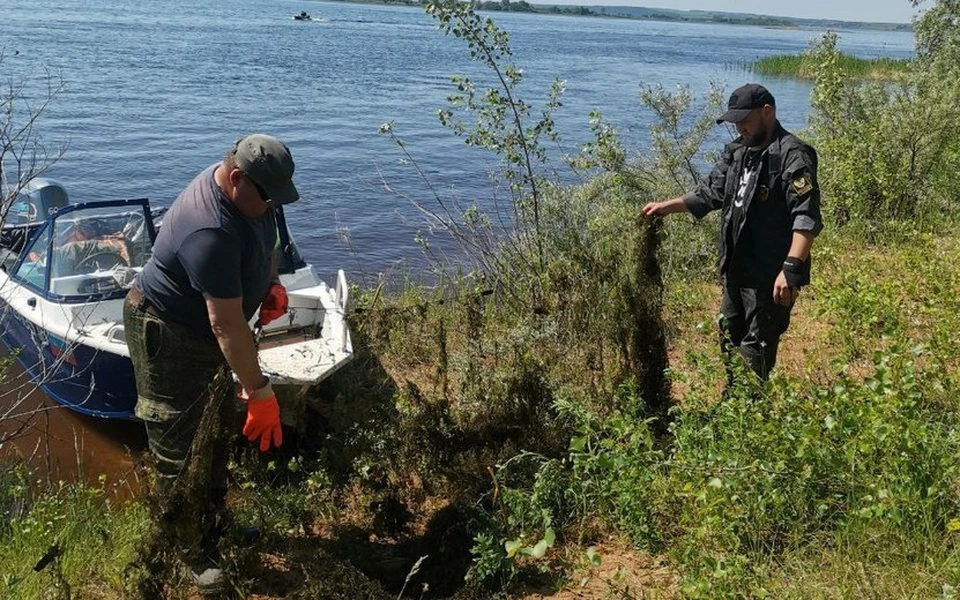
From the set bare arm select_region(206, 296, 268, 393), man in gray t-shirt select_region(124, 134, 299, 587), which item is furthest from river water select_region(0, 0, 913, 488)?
bare arm select_region(206, 296, 268, 393)

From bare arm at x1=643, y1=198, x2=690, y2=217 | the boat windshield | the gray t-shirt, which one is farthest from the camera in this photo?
the boat windshield

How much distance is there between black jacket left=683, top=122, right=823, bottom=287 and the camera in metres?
4.16

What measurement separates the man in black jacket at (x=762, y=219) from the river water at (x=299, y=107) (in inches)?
161

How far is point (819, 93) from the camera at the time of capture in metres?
9.45

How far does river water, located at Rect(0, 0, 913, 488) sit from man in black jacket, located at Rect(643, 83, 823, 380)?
4082 millimetres

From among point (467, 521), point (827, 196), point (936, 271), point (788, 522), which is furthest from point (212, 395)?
point (827, 196)

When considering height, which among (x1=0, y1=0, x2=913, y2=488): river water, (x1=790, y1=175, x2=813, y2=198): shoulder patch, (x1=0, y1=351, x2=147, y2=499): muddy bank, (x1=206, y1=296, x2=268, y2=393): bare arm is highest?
(x1=790, y1=175, x2=813, y2=198): shoulder patch

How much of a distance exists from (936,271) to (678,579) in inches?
147

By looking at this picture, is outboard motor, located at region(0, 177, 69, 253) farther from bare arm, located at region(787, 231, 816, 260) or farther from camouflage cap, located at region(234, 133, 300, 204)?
bare arm, located at region(787, 231, 816, 260)

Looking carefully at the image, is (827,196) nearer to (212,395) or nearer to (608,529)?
(608,529)

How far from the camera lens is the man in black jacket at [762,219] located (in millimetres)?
4141

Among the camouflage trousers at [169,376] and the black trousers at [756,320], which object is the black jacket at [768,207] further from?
the camouflage trousers at [169,376]

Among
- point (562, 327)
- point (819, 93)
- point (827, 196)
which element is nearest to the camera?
point (562, 327)

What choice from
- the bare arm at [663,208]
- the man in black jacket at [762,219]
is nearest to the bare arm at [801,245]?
the man in black jacket at [762,219]
